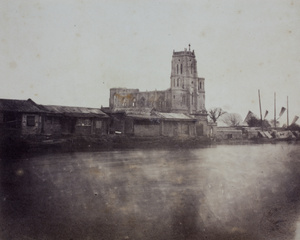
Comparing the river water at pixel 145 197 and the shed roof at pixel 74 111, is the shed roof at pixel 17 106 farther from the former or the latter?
the river water at pixel 145 197

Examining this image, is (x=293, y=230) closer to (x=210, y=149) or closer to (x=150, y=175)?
(x=210, y=149)

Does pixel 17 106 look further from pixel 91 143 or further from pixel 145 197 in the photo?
pixel 145 197

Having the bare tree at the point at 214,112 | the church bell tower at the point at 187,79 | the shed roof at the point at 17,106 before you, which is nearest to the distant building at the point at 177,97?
the church bell tower at the point at 187,79

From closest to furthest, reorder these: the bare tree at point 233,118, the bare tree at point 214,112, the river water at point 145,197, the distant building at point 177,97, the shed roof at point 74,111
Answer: the river water at point 145,197
the shed roof at point 74,111
the distant building at point 177,97
the bare tree at point 214,112
the bare tree at point 233,118

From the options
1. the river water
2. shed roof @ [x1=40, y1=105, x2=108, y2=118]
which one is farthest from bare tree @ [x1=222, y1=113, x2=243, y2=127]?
shed roof @ [x1=40, y1=105, x2=108, y2=118]

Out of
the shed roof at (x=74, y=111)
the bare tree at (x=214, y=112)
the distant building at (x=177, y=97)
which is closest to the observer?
the shed roof at (x=74, y=111)

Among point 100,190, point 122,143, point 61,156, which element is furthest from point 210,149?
point 61,156
